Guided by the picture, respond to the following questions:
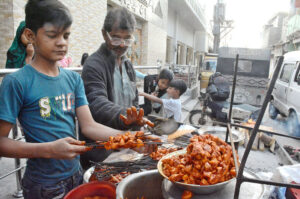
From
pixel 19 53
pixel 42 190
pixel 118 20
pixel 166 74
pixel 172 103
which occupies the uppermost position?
pixel 118 20

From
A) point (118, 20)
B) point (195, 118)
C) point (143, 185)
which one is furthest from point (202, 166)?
point (195, 118)

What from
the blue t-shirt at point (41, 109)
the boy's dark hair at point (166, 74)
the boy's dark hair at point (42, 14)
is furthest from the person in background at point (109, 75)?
the boy's dark hair at point (166, 74)

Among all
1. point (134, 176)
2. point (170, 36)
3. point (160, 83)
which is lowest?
point (134, 176)

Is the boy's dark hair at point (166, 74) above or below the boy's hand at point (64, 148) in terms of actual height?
above

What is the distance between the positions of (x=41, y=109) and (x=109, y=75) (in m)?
0.89

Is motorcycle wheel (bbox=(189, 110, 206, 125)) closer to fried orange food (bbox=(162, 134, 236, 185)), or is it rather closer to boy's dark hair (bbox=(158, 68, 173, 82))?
boy's dark hair (bbox=(158, 68, 173, 82))

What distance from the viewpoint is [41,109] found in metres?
1.44

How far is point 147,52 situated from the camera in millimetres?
Result: 13609

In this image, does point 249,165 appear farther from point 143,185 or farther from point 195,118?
point 195,118

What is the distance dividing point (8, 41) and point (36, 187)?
502cm

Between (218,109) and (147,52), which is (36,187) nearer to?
(218,109)

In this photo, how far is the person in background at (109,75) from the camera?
77.2 inches

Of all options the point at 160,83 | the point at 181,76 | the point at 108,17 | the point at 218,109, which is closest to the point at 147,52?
the point at 181,76

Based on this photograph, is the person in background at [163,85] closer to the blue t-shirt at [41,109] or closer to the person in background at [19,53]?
the person in background at [19,53]
